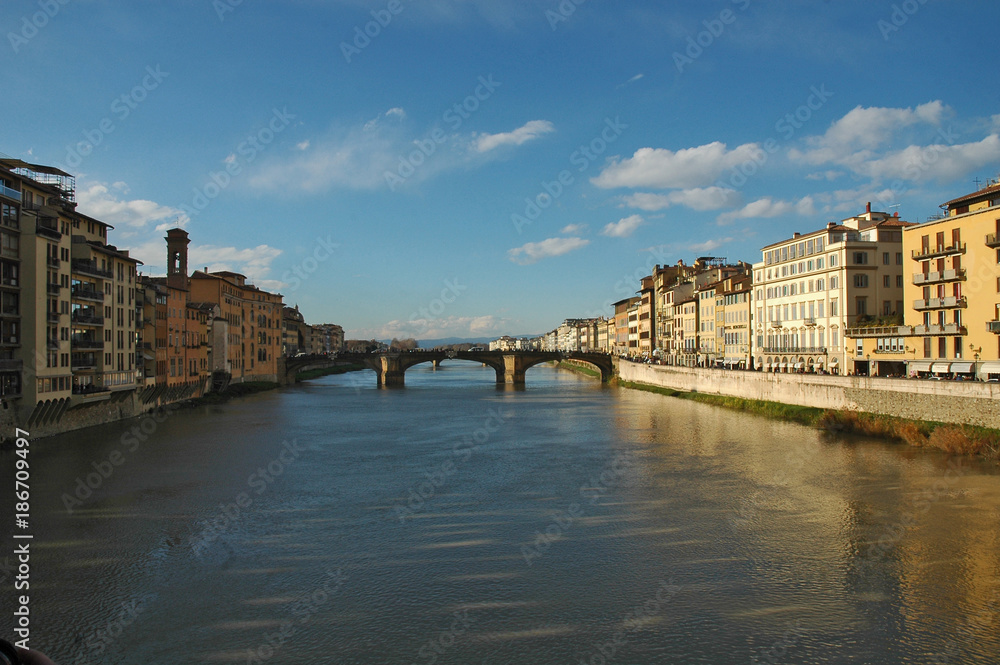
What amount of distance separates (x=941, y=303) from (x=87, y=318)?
40.2 metres

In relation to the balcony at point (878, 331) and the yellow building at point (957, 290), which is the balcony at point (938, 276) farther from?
the balcony at point (878, 331)

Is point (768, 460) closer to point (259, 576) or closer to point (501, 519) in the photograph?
point (501, 519)

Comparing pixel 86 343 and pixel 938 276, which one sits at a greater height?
pixel 938 276

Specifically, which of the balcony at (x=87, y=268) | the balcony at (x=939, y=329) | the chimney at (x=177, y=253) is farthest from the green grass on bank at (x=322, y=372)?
the balcony at (x=939, y=329)

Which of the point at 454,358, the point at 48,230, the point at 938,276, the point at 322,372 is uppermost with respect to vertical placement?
the point at 48,230

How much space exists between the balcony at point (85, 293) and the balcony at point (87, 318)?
0.71m

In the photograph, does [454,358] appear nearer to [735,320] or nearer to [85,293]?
[735,320]

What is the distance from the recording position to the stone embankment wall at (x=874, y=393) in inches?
1025

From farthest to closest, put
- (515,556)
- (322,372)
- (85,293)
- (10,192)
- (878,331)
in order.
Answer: (322,372)
(878,331)
(85,293)
(10,192)
(515,556)

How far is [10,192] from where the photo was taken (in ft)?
94.2

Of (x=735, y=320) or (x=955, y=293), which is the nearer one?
(x=955, y=293)

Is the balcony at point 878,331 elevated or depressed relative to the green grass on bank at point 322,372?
elevated

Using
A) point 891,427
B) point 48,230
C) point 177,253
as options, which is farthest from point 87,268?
point 891,427

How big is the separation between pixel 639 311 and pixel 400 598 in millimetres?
79619
